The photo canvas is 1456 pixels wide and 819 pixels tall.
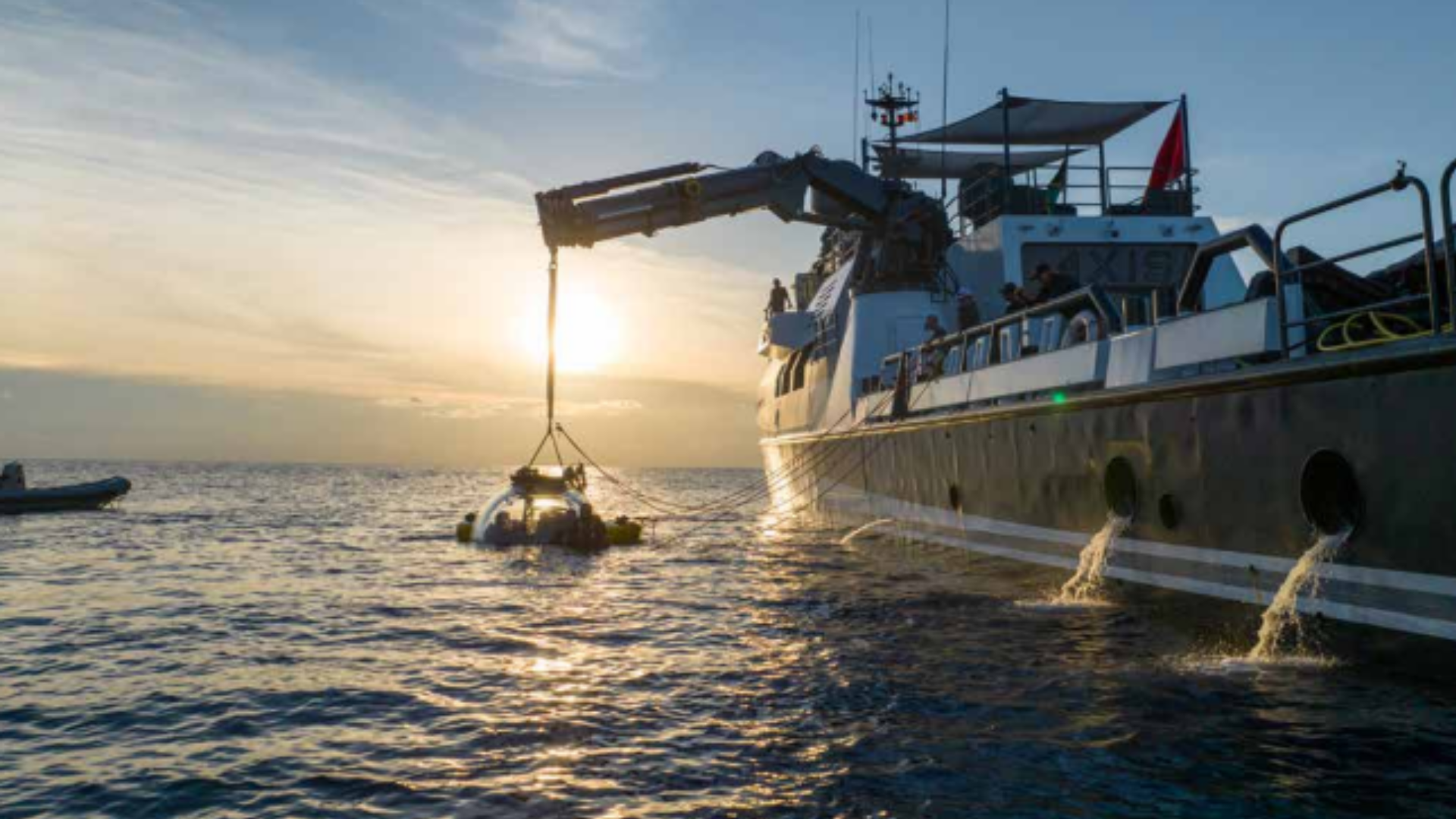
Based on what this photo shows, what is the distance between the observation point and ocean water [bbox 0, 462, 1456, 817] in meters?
5.39

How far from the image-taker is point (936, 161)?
2941 cm

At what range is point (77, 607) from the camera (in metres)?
14.0

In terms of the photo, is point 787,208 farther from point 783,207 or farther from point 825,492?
point 825,492

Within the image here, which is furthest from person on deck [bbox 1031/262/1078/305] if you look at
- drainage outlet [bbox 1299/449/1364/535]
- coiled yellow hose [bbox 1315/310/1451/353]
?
drainage outlet [bbox 1299/449/1364/535]

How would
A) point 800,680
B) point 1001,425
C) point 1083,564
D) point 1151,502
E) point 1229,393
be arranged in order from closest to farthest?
point 800,680, point 1229,393, point 1151,502, point 1083,564, point 1001,425

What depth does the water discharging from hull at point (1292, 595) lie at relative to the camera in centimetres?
755

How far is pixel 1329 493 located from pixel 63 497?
42.6 meters

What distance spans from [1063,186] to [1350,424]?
12.9 metres

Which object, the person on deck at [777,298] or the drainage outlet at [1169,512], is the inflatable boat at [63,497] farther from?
the drainage outlet at [1169,512]

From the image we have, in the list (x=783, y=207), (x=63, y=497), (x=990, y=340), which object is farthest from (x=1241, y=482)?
(x=63, y=497)

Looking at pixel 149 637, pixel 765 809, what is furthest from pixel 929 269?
pixel 765 809

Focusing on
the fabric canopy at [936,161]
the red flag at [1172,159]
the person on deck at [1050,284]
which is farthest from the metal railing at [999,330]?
the fabric canopy at [936,161]

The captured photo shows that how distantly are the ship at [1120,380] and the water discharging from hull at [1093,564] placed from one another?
96 mm

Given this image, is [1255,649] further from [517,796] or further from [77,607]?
[77,607]
